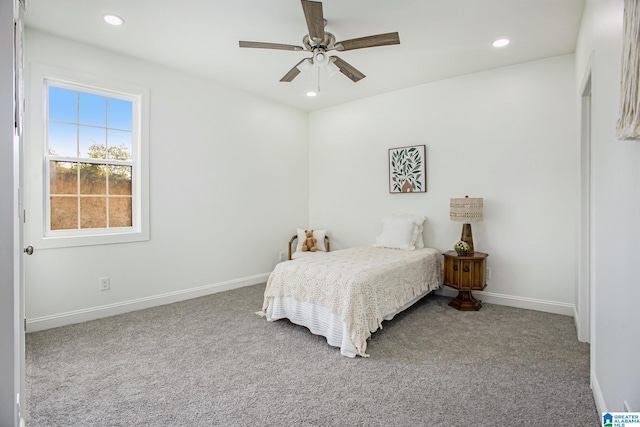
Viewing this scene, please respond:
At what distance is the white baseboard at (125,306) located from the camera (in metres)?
2.98

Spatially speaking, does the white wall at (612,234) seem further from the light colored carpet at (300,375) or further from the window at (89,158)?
the window at (89,158)

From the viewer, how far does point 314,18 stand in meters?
2.29

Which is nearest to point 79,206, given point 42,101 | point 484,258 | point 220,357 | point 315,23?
point 42,101

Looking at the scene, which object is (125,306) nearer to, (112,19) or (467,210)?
(112,19)

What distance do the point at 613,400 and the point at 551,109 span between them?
9.77 ft

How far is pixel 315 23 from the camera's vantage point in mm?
2346

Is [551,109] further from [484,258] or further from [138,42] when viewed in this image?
[138,42]

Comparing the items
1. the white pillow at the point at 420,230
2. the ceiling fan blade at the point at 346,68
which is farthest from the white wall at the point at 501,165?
the ceiling fan blade at the point at 346,68

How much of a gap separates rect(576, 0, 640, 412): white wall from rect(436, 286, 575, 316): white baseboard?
65.9 inches

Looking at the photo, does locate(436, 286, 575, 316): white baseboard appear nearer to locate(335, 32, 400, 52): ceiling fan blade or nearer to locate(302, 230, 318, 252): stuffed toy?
locate(302, 230, 318, 252): stuffed toy

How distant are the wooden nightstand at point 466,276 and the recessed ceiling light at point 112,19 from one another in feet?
12.9

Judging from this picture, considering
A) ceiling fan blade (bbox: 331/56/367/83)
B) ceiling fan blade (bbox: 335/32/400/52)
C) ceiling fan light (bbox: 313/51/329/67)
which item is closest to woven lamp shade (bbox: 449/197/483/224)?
ceiling fan blade (bbox: 331/56/367/83)

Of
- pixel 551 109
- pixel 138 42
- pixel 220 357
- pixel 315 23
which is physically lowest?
pixel 220 357

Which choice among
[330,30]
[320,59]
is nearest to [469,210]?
[320,59]
